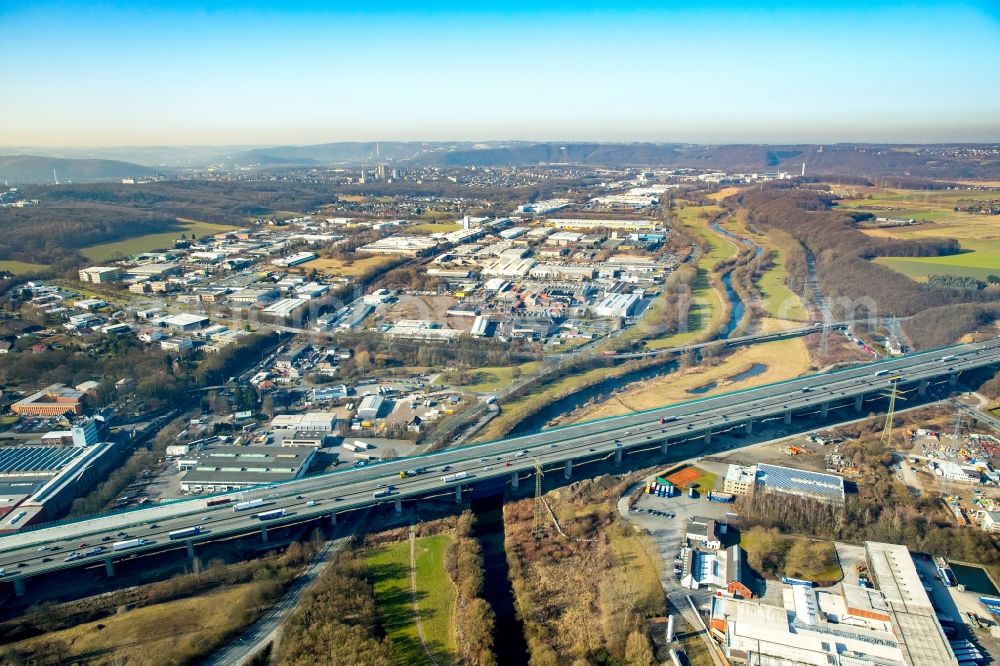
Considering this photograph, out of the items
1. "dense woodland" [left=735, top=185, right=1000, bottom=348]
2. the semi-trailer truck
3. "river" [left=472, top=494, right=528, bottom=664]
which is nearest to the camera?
"river" [left=472, top=494, right=528, bottom=664]

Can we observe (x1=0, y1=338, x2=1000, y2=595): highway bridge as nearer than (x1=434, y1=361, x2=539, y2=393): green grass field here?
Yes

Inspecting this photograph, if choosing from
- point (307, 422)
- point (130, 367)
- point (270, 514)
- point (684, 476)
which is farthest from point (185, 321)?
point (684, 476)

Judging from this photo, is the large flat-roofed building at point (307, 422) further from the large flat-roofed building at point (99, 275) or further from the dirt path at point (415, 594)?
the large flat-roofed building at point (99, 275)

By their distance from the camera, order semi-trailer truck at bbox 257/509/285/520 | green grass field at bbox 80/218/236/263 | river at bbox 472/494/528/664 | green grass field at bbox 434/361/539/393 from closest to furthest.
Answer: river at bbox 472/494/528/664 → semi-trailer truck at bbox 257/509/285/520 → green grass field at bbox 434/361/539/393 → green grass field at bbox 80/218/236/263

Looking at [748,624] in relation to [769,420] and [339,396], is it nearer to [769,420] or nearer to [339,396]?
[769,420]

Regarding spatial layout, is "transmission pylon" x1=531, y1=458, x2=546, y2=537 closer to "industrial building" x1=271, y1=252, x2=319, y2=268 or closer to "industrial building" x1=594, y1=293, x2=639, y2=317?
"industrial building" x1=594, y1=293, x2=639, y2=317

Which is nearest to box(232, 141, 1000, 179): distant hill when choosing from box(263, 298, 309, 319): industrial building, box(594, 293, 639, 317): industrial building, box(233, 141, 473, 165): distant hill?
box(233, 141, 473, 165): distant hill

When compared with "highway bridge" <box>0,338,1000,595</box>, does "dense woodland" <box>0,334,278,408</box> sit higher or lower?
higher
